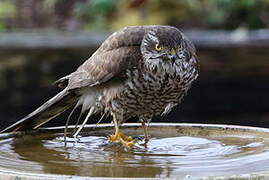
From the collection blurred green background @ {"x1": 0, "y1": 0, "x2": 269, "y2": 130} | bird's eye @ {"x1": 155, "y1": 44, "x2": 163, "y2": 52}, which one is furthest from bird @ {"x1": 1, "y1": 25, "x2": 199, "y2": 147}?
blurred green background @ {"x1": 0, "y1": 0, "x2": 269, "y2": 130}

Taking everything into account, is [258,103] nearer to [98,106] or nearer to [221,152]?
[98,106]

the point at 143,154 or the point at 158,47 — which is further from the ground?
the point at 158,47

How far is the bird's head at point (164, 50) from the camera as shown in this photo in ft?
12.9

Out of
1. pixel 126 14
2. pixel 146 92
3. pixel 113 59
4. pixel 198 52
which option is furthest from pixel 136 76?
pixel 126 14

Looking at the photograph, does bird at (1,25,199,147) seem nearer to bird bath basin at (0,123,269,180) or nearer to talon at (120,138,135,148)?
talon at (120,138,135,148)

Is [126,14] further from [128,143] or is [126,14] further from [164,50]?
[128,143]

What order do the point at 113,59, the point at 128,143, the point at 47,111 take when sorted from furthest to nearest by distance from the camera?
the point at 47,111 < the point at 113,59 < the point at 128,143

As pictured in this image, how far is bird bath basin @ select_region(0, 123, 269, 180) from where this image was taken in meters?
2.89

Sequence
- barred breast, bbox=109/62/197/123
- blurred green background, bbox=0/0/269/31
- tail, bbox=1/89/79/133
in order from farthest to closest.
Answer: blurred green background, bbox=0/0/269/31, tail, bbox=1/89/79/133, barred breast, bbox=109/62/197/123

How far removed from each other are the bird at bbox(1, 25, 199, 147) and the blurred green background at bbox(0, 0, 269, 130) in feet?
9.01

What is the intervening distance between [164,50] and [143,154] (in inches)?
31.6

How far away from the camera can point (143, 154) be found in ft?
11.6

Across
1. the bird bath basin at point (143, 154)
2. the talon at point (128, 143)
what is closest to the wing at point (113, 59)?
the bird bath basin at point (143, 154)

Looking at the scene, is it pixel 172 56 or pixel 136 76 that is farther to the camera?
pixel 136 76
